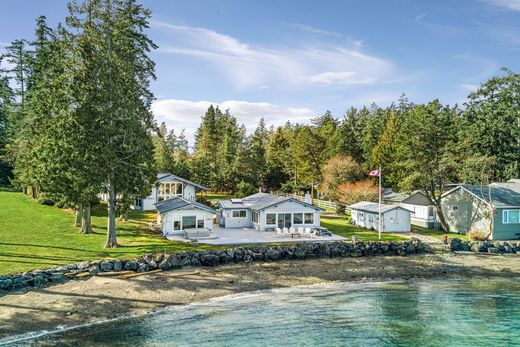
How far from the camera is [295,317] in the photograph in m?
17.5

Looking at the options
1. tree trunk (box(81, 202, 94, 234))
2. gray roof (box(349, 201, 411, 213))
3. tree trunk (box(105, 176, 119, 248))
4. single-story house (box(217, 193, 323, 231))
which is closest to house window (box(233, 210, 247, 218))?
single-story house (box(217, 193, 323, 231))

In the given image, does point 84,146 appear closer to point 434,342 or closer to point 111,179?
point 111,179

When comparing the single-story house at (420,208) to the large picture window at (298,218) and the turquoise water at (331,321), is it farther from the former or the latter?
the turquoise water at (331,321)

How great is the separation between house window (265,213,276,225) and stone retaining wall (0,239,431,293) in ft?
24.3

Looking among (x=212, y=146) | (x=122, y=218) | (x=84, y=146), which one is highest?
(x=212, y=146)

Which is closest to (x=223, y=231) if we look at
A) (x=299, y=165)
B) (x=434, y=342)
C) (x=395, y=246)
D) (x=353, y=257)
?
(x=353, y=257)

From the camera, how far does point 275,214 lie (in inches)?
1438

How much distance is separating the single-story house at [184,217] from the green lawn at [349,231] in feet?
39.7

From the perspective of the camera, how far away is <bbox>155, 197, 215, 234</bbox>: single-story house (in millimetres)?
32906

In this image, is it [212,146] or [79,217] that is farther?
[212,146]

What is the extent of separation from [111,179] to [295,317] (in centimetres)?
1653

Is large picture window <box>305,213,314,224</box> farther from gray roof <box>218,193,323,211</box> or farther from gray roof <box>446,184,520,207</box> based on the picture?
gray roof <box>446,184,520,207</box>

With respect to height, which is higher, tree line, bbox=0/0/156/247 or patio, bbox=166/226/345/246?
tree line, bbox=0/0/156/247

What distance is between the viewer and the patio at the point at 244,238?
3036 centimetres
